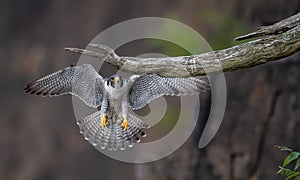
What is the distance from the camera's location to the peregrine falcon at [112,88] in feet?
12.9

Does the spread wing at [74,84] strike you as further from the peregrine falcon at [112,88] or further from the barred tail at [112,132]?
the barred tail at [112,132]

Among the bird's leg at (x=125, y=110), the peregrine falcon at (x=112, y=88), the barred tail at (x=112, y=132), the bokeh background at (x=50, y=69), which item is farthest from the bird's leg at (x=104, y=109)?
the bokeh background at (x=50, y=69)

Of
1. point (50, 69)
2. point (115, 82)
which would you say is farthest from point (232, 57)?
point (50, 69)

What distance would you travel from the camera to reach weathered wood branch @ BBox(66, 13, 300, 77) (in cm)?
313

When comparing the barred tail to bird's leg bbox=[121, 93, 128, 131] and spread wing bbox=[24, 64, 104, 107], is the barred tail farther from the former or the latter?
spread wing bbox=[24, 64, 104, 107]

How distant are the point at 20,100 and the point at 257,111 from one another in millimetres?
4004

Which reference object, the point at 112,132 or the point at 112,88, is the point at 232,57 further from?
the point at 112,132

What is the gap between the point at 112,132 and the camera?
14.5 feet

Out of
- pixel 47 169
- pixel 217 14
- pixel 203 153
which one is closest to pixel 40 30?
pixel 47 169

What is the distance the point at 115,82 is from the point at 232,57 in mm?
939

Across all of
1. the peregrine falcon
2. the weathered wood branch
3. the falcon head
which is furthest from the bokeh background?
the weathered wood branch

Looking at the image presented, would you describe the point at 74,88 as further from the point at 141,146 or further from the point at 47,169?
the point at 47,169

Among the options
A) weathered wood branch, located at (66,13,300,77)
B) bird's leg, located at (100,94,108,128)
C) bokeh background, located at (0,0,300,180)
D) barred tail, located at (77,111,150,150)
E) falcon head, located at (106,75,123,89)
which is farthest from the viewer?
bokeh background, located at (0,0,300,180)

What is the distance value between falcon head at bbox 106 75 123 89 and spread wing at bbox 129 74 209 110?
0.13m
